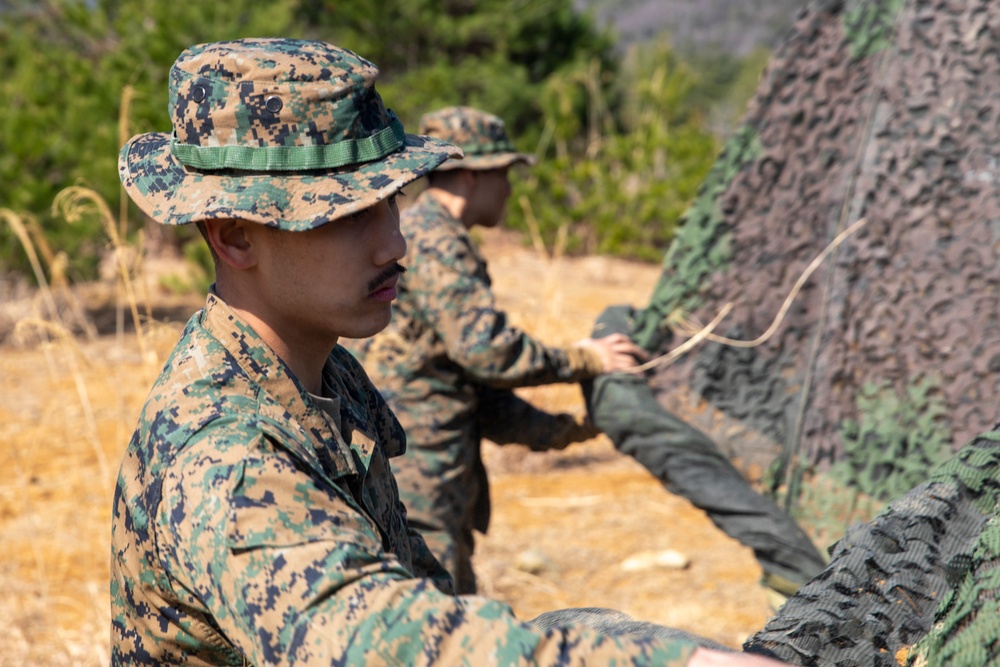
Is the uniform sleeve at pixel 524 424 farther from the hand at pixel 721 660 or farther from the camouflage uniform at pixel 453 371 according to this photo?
the hand at pixel 721 660

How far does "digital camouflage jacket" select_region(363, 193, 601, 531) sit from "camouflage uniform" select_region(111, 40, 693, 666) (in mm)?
1476

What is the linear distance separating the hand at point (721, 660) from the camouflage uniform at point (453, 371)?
6.33 ft

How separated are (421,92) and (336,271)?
12.0 metres

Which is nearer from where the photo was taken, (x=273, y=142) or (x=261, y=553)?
(x=261, y=553)

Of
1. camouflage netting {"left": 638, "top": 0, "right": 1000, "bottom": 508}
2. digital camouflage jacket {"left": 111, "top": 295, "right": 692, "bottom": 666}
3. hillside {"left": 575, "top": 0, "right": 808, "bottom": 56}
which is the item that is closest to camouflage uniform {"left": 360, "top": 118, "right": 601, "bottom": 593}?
camouflage netting {"left": 638, "top": 0, "right": 1000, "bottom": 508}

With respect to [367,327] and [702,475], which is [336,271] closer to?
[367,327]

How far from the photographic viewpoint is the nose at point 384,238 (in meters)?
1.45

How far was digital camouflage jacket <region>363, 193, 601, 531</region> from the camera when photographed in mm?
3150

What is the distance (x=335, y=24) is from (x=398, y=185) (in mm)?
13524

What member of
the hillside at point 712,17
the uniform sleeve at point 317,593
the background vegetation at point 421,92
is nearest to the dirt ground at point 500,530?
the background vegetation at point 421,92

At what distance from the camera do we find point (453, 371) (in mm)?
3377

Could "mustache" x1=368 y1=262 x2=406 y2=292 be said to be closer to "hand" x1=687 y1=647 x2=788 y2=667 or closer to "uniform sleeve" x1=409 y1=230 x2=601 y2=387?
"hand" x1=687 y1=647 x2=788 y2=667

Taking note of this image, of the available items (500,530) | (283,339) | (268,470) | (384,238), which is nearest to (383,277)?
(384,238)

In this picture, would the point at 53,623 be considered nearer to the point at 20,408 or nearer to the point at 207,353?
the point at 207,353
